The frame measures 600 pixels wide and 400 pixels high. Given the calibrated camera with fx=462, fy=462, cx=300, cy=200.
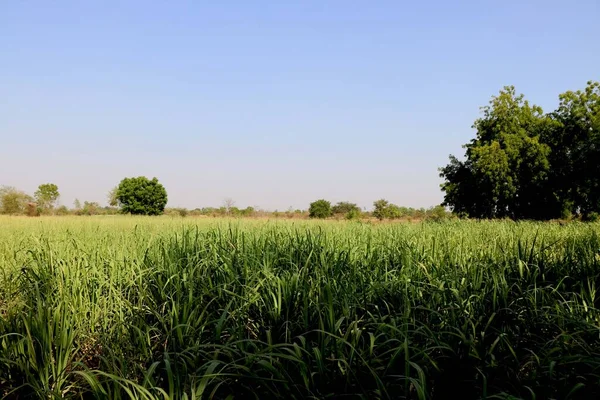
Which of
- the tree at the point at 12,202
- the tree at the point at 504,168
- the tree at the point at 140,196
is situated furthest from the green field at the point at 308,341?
the tree at the point at 140,196

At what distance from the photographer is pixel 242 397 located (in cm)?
227

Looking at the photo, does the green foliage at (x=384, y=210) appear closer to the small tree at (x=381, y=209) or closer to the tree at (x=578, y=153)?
the small tree at (x=381, y=209)

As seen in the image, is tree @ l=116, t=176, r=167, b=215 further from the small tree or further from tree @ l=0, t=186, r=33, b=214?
the small tree

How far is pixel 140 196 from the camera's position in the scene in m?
41.5

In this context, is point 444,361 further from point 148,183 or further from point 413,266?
point 148,183

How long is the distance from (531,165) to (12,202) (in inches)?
1312

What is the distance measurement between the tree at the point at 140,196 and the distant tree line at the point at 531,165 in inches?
1030

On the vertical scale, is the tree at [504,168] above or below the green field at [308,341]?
above

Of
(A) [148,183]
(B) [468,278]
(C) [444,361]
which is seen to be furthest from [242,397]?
(A) [148,183]

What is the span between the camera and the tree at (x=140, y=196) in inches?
1622

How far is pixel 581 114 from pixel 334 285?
27.7 metres

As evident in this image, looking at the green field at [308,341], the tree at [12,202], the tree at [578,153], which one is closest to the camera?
the green field at [308,341]

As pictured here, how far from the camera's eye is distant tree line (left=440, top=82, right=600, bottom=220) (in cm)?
Result: 2439

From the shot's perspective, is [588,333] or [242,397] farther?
[588,333]
